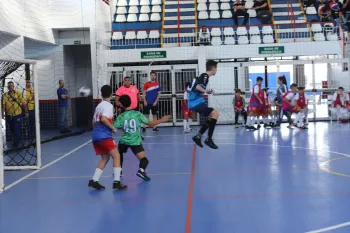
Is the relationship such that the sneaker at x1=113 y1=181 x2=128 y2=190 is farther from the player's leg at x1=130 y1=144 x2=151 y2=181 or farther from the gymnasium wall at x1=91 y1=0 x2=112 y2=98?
the gymnasium wall at x1=91 y1=0 x2=112 y2=98

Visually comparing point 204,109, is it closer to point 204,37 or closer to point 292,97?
point 292,97

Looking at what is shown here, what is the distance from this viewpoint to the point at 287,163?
8.73 metres

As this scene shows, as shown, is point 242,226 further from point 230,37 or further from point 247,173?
point 230,37

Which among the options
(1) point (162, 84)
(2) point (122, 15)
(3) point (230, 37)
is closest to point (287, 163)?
(1) point (162, 84)

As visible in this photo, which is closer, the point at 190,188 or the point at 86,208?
the point at 86,208

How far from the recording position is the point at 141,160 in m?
7.37

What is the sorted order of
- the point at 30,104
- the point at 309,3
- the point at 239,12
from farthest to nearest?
1. the point at 309,3
2. the point at 239,12
3. the point at 30,104

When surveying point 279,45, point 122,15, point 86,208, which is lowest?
point 86,208

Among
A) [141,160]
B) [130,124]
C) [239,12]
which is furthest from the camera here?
[239,12]

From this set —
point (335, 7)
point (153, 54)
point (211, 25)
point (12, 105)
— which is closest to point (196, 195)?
point (12, 105)

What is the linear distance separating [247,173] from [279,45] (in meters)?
11.5

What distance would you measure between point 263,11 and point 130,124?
1627cm

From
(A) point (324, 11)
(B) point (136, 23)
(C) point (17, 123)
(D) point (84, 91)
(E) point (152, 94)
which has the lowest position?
(C) point (17, 123)

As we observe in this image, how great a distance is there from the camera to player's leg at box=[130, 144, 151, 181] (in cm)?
727
